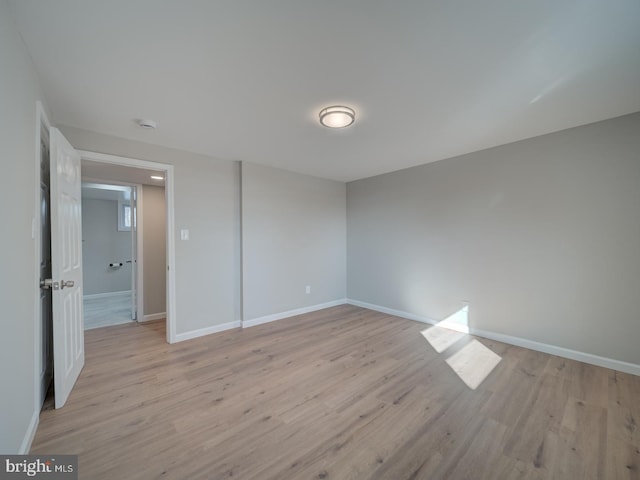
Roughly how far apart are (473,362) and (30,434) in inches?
140

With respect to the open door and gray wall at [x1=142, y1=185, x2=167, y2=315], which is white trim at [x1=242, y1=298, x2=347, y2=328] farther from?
the open door

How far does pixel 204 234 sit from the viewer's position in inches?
138

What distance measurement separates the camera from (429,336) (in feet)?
11.3

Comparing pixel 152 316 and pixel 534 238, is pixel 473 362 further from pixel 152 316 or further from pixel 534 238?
pixel 152 316

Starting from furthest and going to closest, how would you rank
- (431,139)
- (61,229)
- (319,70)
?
(431,139) → (61,229) → (319,70)

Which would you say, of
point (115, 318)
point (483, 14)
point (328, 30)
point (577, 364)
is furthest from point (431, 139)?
point (115, 318)

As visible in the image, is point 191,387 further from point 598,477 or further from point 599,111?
point 599,111

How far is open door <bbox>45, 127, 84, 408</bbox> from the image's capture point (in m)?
1.99

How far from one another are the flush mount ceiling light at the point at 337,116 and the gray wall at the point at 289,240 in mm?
1802

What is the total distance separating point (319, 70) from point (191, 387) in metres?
2.73

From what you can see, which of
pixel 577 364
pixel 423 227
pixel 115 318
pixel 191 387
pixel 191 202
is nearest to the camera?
pixel 191 387
